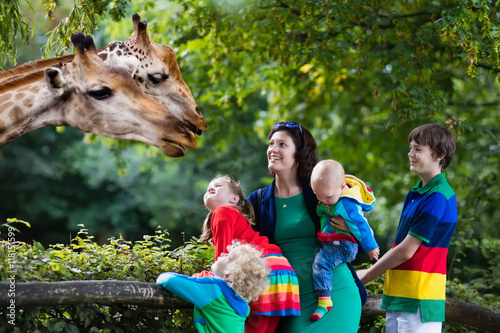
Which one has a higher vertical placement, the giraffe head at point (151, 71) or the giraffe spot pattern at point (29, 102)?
the giraffe head at point (151, 71)

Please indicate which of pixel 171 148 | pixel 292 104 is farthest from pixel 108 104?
pixel 292 104

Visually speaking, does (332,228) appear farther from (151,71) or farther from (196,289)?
(151,71)

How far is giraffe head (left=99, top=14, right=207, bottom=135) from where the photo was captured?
301 centimetres

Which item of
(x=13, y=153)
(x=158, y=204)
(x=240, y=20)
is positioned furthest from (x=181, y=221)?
(x=240, y=20)

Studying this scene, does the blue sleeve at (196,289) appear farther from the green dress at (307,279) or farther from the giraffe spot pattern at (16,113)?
the giraffe spot pattern at (16,113)

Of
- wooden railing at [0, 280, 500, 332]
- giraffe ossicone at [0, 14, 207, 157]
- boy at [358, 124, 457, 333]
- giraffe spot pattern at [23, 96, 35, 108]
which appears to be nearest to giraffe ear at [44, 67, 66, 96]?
giraffe spot pattern at [23, 96, 35, 108]

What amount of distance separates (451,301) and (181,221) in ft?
40.2

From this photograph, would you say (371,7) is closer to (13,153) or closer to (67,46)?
(67,46)

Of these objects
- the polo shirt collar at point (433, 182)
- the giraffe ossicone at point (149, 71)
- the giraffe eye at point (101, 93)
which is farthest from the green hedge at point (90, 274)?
the polo shirt collar at point (433, 182)

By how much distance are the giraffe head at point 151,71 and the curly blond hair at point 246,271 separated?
0.70m

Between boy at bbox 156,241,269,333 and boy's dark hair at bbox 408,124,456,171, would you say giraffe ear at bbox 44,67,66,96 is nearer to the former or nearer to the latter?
boy at bbox 156,241,269,333

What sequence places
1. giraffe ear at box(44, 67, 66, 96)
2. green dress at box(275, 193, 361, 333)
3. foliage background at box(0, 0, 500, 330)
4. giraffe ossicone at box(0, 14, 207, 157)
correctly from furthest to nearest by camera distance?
foliage background at box(0, 0, 500, 330), green dress at box(275, 193, 361, 333), giraffe ossicone at box(0, 14, 207, 157), giraffe ear at box(44, 67, 66, 96)

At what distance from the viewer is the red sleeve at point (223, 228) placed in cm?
305

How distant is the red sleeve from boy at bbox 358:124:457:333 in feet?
3.31
